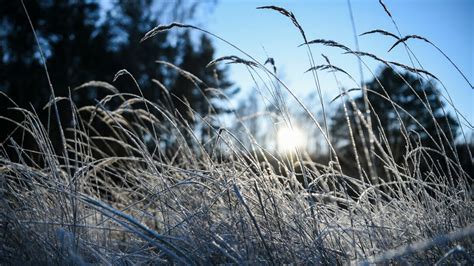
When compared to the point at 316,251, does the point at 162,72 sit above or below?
above

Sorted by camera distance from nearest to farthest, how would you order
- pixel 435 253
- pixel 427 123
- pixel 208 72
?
pixel 435 253
pixel 427 123
pixel 208 72

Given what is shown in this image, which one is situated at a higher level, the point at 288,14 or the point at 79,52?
the point at 79,52

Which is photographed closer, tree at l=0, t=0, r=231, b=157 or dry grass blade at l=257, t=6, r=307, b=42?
dry grass blade at l=257, t=6, r=307, b=42

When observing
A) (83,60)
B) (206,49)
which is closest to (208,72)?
(206,49)

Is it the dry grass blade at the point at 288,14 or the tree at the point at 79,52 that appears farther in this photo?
the tree at the point at 79,52

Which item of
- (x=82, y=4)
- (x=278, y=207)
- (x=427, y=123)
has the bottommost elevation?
(x=427, y=123)

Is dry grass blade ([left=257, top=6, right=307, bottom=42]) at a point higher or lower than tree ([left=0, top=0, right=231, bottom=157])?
lower

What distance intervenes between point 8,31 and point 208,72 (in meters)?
6.50

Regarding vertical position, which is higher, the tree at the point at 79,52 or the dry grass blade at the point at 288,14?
the tree at the point at 79,52

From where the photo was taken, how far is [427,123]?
31.9 ft

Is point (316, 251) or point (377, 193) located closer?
point (316, 251)

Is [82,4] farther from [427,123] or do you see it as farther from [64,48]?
[427,123]

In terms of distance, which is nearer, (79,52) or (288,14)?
(288,14)

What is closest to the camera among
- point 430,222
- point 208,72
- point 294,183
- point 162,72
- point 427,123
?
point 430,222
